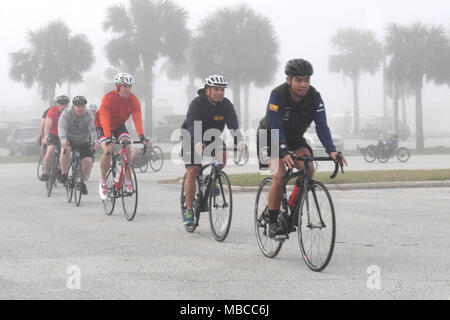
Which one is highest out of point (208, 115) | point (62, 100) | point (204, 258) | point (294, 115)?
point (62, 100)

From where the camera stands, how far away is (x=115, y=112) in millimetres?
10023

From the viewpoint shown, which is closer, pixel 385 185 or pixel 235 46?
pixel 385 185

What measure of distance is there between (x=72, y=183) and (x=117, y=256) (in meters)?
5.07

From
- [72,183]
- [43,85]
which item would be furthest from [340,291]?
[43,85]

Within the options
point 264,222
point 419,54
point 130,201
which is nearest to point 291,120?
point 264,222

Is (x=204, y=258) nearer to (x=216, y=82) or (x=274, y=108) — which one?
(x=274, y=108)

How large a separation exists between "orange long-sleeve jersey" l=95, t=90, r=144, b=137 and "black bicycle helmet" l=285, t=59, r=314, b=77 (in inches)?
148

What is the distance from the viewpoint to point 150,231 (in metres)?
8.67

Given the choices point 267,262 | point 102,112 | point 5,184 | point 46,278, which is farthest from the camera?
point 5,184

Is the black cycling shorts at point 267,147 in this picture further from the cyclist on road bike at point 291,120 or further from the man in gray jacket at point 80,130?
the man in gray jacket at point 80,130

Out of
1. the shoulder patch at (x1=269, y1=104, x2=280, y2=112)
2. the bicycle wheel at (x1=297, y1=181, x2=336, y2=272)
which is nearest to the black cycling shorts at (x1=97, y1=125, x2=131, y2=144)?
the shoulder patch at (x1=269, y1=104, x2=280, y2=112)

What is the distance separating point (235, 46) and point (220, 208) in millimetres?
40961

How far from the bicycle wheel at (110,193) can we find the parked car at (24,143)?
876 inches

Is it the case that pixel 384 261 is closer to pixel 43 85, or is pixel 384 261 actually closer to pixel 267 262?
pixel 267 262
